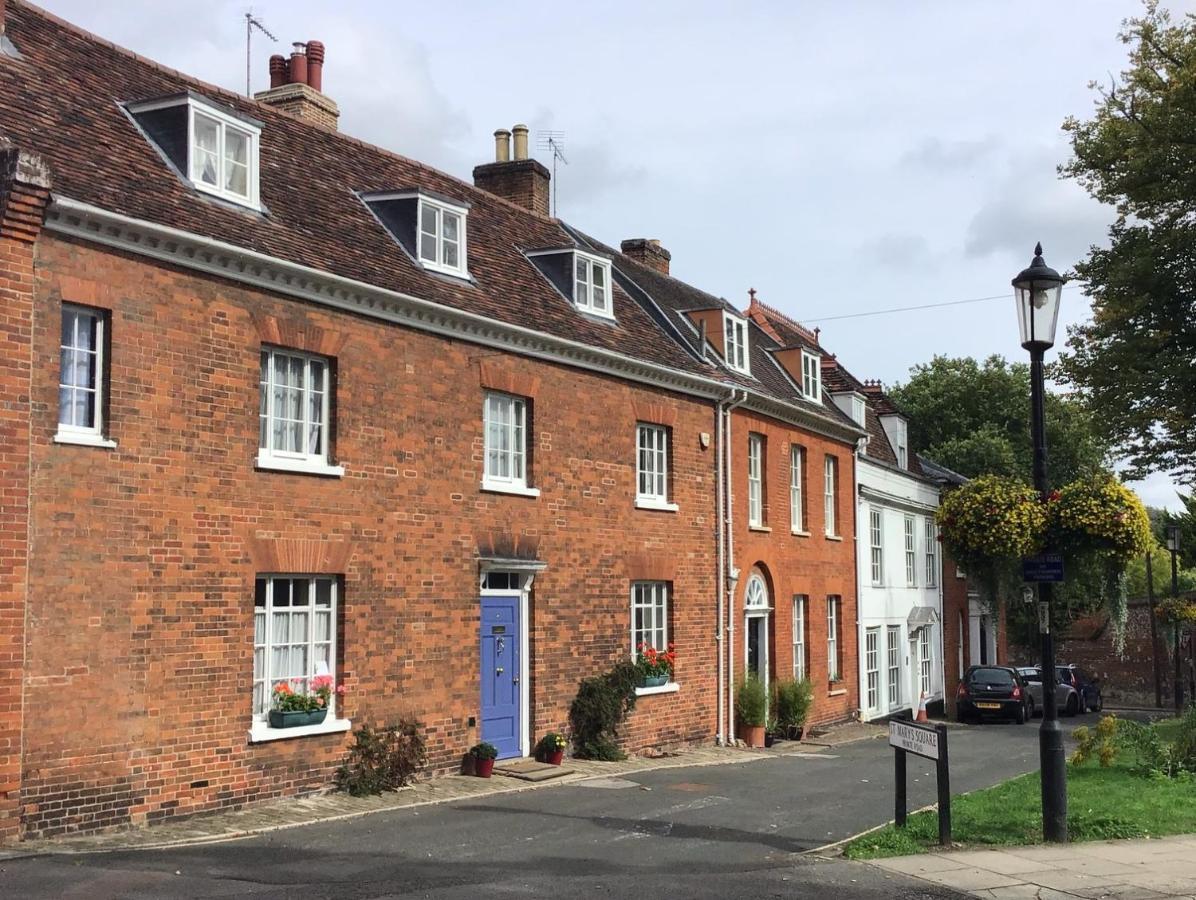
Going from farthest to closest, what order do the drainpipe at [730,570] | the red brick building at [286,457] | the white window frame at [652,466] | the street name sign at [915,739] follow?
the drainpipe at [730,570] → the white window frame at [652,466] → the red brick building at [286,457] → the street name sign at [915,739]

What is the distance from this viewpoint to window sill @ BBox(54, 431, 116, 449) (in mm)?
12461

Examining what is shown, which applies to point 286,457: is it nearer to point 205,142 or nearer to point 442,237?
point 205,142

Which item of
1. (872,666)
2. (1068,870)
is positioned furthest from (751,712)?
(1068,870)

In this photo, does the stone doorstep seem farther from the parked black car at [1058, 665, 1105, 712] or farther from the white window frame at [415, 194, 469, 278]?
the parked black car at [1058, 665, 1105, 712]

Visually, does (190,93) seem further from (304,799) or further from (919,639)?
(919,639)

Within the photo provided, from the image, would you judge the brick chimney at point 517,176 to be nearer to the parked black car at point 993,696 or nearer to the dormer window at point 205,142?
the dormer window at point 205,142

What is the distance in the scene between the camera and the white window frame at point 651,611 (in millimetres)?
21547

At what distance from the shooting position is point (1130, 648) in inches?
1948

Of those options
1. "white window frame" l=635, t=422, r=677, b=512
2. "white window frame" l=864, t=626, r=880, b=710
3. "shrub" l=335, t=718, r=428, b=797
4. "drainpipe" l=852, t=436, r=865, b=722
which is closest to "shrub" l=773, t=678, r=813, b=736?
"white window frame" l=635, t=422, r=677, b=512

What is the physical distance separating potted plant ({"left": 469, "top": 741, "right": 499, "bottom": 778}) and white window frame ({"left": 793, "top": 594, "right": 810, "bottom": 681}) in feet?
38.2

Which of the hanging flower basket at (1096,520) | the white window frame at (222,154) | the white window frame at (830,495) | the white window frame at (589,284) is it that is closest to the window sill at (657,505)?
the white window frame at (589,284)

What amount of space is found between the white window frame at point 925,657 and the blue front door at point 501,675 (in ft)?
68.4

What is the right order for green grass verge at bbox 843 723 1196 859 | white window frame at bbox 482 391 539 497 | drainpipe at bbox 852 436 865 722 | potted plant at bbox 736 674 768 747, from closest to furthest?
green grass verge at bbox 843 723 1196 859
white window frame at bbox 482 391 539 497
potted plant at bbox 736 674 768 747
drainpipe at bbox 852 436 865 722

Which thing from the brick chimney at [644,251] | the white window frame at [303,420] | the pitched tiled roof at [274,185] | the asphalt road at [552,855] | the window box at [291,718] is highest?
the brick chimney at [644,251]
